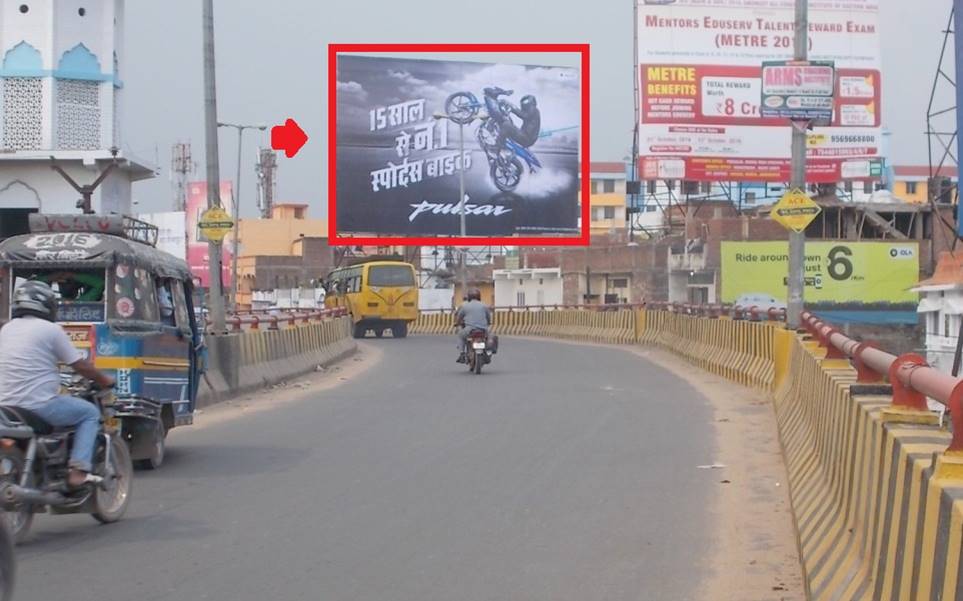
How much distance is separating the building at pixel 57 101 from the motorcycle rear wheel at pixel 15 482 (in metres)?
22.8

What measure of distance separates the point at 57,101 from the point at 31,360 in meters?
23.6

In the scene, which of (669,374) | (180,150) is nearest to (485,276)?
(180,150)

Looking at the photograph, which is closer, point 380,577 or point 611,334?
point 380,577

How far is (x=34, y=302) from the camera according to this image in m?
8.34

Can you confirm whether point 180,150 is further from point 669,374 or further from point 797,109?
point 797,109

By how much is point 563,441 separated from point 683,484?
2913mm

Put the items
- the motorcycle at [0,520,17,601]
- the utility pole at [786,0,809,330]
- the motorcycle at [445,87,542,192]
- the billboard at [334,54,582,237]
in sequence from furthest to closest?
1. the motorcycle at [445,87,542,192]
2. the billboard at [334,54,582,237]
3. the utility pole at [786,0,809,330]
4. the motorcycle at [0,520,17,601]

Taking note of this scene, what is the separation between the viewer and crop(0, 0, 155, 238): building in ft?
97.6

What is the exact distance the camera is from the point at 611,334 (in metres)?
40.6

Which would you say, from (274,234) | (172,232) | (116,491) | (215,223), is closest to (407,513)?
(116,491)

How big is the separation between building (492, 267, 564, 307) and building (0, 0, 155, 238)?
104 ft

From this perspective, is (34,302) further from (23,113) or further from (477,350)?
(23,113)

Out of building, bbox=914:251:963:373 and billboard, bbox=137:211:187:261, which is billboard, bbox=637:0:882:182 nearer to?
building, bbox=914:251:963:373

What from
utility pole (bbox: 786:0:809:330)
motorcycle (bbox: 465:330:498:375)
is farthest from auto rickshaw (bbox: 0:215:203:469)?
motorcycle (bbox: 465:330:498:375)
